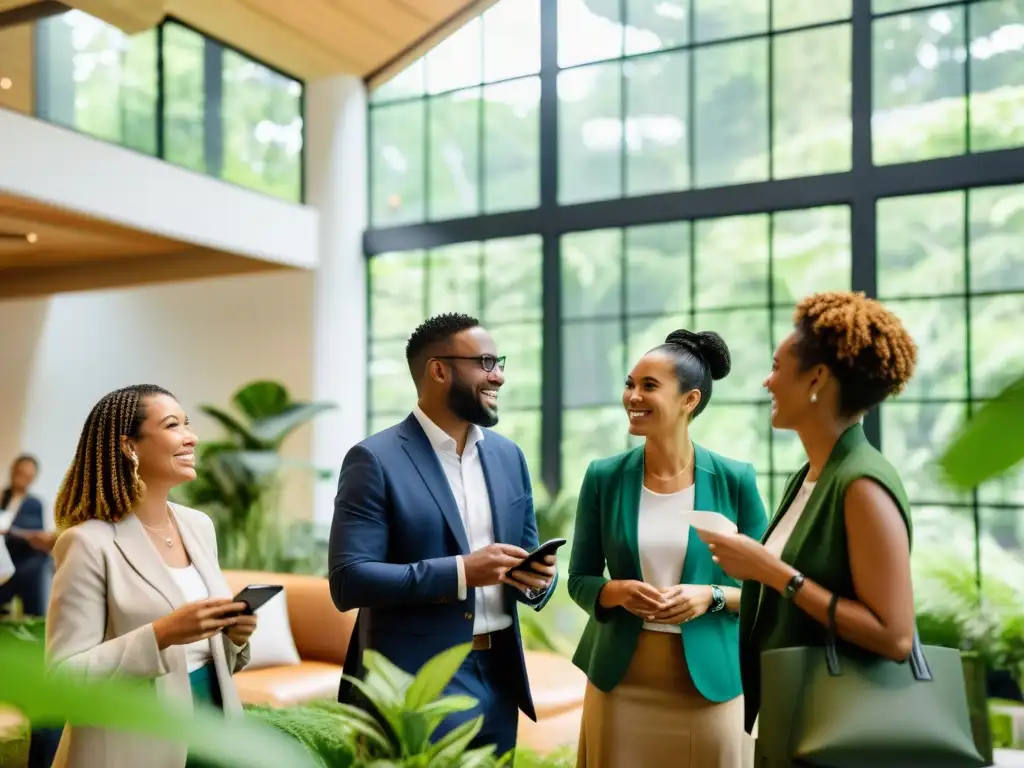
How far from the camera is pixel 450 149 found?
9852mm

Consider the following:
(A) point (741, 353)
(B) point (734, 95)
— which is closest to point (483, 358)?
(A) point (741, 353)

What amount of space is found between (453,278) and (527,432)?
5.28 ft

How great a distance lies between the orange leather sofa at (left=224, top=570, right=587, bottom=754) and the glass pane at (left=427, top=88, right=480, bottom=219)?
4.62 meters

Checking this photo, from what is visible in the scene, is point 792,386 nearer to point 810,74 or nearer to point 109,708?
point 109,708

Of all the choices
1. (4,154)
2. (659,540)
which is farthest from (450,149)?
(659,540)

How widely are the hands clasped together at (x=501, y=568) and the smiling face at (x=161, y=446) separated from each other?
2.23ft

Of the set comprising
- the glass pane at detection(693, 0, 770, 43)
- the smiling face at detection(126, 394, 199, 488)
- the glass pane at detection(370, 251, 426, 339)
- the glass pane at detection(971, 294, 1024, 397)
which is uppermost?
the glass pane at detection(693, 0, 770, 43)

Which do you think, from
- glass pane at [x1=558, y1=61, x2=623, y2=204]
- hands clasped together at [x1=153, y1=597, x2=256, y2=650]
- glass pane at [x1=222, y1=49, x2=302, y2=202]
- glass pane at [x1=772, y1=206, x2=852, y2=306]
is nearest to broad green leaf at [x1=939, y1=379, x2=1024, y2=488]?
hands clasped together at [x1=153, y1=597, x2=256, y2=650]

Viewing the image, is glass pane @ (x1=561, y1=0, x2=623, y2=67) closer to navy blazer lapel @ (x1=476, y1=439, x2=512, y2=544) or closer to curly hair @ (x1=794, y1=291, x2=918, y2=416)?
navy blazer lapel @ (x1=476, y1=439, x2=512, y2=544)

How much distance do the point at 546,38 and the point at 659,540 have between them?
753 centimetres

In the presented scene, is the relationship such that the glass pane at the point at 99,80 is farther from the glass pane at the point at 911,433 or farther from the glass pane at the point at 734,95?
the glass pane at the point at 911,433

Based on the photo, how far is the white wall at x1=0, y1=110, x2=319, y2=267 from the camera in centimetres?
674

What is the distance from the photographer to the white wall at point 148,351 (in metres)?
9.73

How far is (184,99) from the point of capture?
8.43 m
